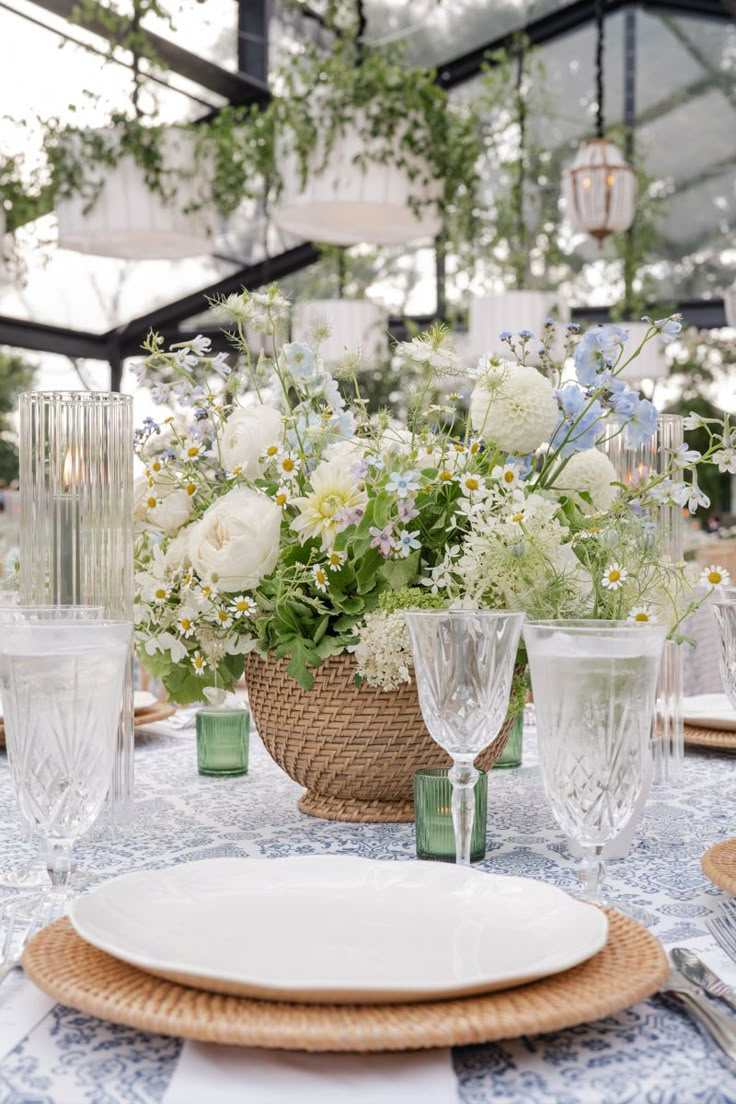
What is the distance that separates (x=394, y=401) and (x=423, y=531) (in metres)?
7.75

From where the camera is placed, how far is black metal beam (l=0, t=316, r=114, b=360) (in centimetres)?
761

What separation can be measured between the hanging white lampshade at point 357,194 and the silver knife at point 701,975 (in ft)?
9.60

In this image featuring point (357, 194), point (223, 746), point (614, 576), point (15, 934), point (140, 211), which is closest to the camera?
point (15, 934)

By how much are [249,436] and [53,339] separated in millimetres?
7292

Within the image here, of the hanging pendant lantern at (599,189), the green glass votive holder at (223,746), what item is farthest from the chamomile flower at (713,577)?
the hanging pendant lantern at (599,189)

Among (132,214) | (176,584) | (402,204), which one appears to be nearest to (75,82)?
(132,214)

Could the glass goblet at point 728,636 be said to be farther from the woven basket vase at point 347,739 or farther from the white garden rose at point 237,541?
the white garden rose at point 237,541

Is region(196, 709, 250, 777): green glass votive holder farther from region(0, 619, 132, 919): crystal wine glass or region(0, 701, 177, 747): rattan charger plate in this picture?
region(0, 619, 132, 919): crystal wine glass

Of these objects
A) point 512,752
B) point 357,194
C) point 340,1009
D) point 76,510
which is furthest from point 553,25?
point 340,1009

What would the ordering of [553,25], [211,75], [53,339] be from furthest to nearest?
[553,25], [53,339], [211,75]

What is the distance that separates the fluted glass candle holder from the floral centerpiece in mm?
70

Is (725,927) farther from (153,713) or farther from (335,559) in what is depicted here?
(153,713)

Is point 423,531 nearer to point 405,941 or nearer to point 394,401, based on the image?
point 405,941

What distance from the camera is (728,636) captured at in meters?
1.00
